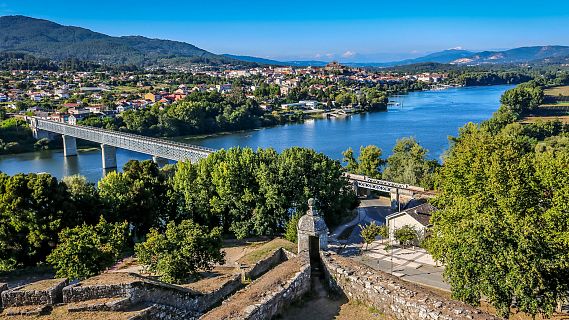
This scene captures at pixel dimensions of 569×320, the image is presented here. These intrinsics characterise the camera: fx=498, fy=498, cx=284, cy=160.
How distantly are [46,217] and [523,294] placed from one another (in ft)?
56.4

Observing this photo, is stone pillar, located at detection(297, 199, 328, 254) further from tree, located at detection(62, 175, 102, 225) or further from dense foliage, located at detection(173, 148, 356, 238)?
tree, located at detection(62, 175, 102, 225)

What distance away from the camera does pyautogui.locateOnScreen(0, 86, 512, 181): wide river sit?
5569cm

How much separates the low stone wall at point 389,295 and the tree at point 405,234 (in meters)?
12.9

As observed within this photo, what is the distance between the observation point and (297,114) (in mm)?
92375

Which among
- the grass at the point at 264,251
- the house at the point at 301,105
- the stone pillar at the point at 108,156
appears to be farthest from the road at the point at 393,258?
the house at the point at 301,105

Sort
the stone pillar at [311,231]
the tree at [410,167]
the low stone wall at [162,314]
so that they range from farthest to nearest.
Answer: the tree at [410,167] → the stone pillar at [311,231] → the low stone wall at [162,314]

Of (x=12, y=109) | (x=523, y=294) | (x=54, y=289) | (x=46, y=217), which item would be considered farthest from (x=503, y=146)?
(x=12, y=109)

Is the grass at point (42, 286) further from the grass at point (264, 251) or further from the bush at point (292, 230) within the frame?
→ the bush at point (292, 230)

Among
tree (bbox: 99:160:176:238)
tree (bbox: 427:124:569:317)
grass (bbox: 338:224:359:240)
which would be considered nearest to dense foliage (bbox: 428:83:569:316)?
tree (bbox: 427:124:569:317)

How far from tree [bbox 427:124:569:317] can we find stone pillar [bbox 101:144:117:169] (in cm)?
4542

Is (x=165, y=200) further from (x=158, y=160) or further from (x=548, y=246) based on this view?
(x=158, y=160)

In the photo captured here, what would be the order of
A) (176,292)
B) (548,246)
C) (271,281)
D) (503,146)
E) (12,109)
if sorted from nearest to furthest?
(271,281) < (176,292) < (548,246) < (503,146) < (12,109)

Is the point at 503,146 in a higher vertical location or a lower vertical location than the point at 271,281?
higher

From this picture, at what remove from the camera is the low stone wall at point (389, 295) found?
782cm
